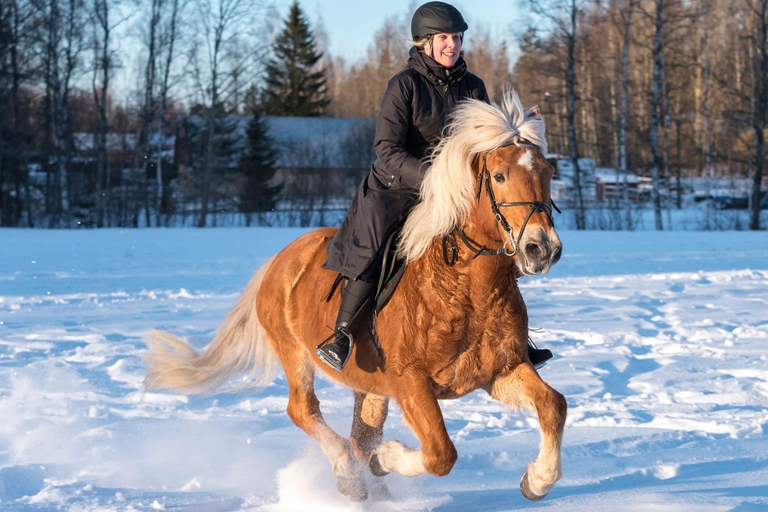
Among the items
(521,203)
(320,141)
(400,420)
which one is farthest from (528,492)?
(320,141)

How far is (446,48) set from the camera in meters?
4.27

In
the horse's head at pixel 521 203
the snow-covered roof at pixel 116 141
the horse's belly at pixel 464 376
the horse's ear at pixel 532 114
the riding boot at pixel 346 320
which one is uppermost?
the snow-covered roof at pixel 116 141

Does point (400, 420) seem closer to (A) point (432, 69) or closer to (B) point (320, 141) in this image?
(A) point (432, 69)

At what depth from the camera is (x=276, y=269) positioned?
5.70m

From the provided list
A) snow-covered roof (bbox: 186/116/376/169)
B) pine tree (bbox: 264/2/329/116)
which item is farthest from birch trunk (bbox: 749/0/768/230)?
pine tree (bbox: 264/2/329/116)

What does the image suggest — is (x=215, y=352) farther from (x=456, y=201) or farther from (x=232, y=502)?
(x=456, y=201)

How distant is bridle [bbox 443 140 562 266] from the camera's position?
3.55 metres

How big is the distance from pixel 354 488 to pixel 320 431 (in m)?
0.52

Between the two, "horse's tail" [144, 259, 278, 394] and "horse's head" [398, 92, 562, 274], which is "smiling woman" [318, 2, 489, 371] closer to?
"horse's head" [398, 92, 562, 274]

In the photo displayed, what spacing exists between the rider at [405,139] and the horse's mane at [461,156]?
0.64 feet

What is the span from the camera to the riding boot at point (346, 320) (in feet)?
14.4

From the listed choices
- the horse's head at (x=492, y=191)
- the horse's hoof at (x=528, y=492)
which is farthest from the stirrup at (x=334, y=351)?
the horse's hoof at (x=528, y=492)

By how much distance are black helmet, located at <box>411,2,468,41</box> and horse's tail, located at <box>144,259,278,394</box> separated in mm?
2398

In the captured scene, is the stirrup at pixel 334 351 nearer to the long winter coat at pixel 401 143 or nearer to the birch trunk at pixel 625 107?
the long winter coat at pixel 401 143
